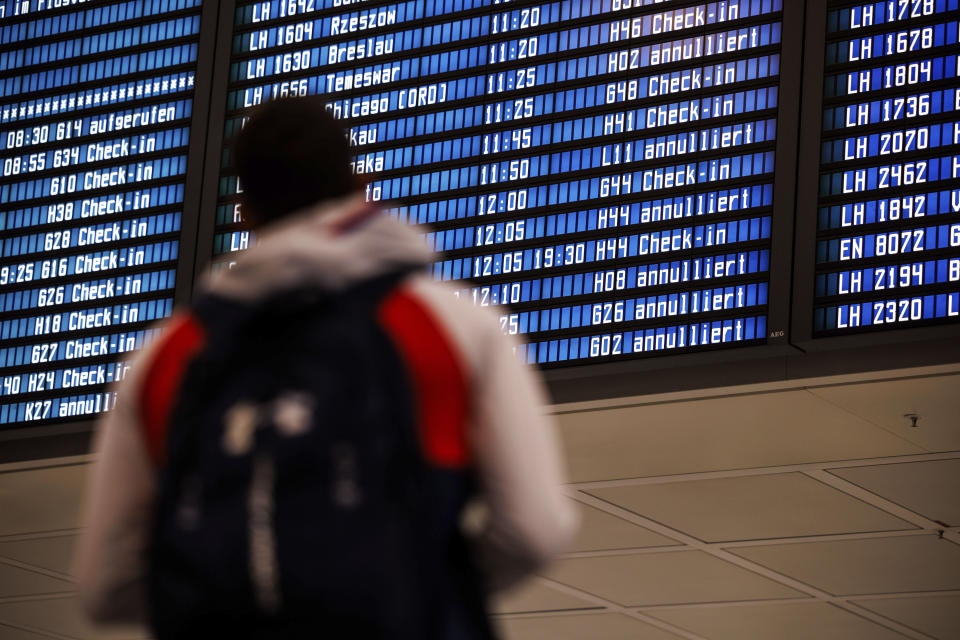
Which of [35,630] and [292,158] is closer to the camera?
[292,158]

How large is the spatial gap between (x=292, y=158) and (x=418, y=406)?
30cm

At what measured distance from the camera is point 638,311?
414 centimetres

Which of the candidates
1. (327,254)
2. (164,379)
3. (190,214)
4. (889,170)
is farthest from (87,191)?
(327,254)

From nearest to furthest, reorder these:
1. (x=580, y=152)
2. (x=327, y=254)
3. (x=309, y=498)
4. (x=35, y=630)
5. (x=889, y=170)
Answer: (x=309, y=498) < (x=327, y=254) < (x=889, y=170) < (x=580, y=152) < (x=35, y=630)

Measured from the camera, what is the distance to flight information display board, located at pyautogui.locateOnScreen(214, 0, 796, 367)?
409 centimetres

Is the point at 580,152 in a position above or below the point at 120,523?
above

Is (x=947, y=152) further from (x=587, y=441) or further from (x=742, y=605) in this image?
(x=742, y=605)

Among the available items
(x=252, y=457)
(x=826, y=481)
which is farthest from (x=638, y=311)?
(x=252, y=457)

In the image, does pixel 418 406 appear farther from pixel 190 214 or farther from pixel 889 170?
pixel 190 214

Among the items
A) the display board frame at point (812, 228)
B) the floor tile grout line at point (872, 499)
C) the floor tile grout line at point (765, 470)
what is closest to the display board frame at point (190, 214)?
the floor tile grout line at point (765, 470)

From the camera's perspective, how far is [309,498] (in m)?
1.47

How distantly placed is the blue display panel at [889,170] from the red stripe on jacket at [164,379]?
97.6 inches

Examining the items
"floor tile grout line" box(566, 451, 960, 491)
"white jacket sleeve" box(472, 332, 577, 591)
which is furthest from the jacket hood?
"floor tile grout line" box(566, 451, 960, 491)

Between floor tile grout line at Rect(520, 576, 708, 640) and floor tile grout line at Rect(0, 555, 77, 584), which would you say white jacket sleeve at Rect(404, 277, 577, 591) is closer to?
floor tile grout line at Rect(520, 576, 708, 640)
